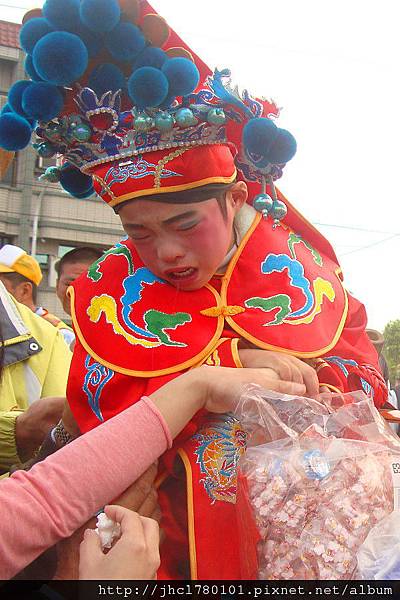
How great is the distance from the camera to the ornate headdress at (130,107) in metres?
1.35

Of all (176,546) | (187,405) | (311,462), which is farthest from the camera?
(176,546)

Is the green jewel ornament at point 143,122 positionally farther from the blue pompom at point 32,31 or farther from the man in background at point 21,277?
the man in background at point 21,277

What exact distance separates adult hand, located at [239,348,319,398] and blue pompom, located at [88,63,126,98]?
24.8 inches

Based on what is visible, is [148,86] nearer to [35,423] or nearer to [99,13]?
[99,13]

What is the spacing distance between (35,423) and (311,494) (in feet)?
3.36

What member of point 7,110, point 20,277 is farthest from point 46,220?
point 7,110

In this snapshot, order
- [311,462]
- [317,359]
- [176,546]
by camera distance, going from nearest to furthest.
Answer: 1. [311,462]
2. [176,546]
3. [317,359]

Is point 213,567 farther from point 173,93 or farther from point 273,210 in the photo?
point 173,93

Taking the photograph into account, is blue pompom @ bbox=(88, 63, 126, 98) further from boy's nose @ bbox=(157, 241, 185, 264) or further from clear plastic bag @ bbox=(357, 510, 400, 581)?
clear plastic bag @ bbox=(357, 510, 400, 581)

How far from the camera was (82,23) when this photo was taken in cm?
136

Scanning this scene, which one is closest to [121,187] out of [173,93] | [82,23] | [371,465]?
[173,93]

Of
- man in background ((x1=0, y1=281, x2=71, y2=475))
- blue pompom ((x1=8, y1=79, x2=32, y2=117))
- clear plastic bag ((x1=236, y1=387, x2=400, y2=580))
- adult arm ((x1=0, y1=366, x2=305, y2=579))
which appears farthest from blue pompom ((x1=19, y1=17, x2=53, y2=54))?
man in background ((x1=0, y1=281, x2=71, y2=475))

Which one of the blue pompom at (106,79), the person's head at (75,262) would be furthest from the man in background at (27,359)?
the person's head at (75,262)

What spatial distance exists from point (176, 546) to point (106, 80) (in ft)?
3.15
